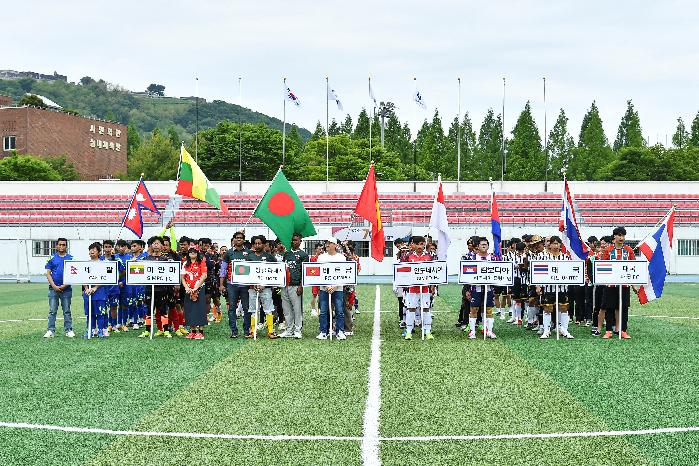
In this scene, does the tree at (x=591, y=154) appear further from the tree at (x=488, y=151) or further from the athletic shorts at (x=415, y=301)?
the athletic shorts at (x=415, y=301)

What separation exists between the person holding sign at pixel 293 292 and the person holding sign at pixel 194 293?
151 cm

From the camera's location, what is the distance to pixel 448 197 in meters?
48.6

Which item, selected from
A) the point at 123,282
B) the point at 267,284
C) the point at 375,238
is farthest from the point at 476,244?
the point at 123,282

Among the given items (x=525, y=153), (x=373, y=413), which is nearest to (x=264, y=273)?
(x=373, y=413)

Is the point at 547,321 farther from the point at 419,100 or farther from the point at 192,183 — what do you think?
the point at 419,100

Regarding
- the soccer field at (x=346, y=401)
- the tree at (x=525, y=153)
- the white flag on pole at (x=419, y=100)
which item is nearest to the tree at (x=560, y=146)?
the tree at (x=525, y=153)

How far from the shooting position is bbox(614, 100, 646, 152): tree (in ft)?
298

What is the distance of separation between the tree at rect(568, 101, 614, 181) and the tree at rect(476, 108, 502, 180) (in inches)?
305

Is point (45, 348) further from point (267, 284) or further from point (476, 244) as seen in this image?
point (476, 244)

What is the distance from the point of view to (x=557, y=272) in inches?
619

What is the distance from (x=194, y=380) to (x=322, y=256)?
547 cm

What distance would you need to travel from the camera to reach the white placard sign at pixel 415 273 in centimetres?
1545

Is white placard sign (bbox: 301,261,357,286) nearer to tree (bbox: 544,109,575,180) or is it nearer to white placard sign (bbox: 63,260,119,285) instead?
white placard sign (bbox: 63,260,119,285)

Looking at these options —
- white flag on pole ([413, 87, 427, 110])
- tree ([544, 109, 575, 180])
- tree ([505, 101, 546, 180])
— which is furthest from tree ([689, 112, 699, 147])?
white flag on pole ([413, 87, 427, 110])
